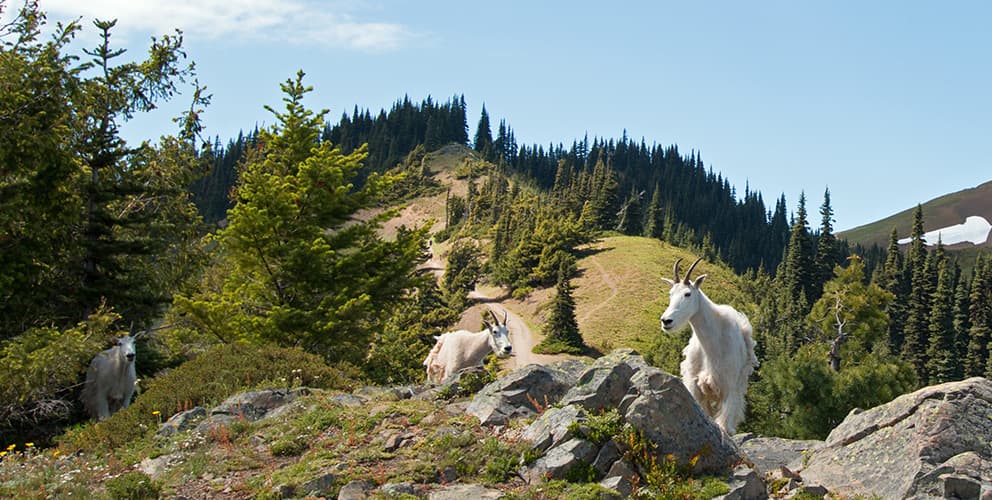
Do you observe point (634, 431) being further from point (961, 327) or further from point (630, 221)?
point (630, 221)

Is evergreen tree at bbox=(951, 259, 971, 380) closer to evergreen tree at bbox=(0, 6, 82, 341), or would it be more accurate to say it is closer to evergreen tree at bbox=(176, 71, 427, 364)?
evergreen tree at bbox=(176, 71, 427, 364)

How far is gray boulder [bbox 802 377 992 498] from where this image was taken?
666 cm

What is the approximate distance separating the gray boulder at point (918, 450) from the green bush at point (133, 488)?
658 centimetres

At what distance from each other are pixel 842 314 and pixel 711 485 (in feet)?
100

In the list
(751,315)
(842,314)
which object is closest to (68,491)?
(842,314)

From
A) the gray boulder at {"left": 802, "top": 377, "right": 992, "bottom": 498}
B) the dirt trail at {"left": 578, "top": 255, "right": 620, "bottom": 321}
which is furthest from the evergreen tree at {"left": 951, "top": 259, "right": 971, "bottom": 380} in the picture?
the gray boulder at {"left": 802, "top": 377, "right": 992, "bottom": 498}

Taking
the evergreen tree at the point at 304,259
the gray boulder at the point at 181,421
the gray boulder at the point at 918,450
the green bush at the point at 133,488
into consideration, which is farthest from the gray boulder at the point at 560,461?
the evergreen tree at the point at 304,259

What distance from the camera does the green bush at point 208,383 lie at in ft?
34.8

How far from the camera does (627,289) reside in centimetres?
7369

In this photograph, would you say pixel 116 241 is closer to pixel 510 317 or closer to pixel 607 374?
pixel 607 374

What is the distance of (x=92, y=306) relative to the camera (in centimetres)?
1822

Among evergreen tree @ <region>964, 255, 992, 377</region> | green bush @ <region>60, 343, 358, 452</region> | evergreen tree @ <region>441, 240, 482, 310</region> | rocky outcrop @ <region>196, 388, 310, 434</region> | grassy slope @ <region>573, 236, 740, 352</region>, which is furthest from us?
evergreen tree @ <region>441, 240, 482, 310</region>

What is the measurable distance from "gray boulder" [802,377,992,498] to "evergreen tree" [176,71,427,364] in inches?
475

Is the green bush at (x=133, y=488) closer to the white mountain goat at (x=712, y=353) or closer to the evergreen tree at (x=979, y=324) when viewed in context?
the white mountain goat at (x=712, y=353)
